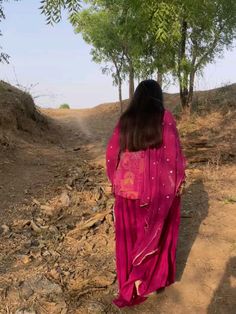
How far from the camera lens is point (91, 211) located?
253 inches

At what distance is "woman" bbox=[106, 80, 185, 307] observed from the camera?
151 inches

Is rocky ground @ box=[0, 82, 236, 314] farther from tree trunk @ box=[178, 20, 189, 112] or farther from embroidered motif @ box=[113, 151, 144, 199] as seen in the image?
tree trunk @ box=[178, 20, 189, 112]

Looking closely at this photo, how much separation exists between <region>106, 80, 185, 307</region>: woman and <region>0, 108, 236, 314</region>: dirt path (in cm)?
31

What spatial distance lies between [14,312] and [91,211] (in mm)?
2537

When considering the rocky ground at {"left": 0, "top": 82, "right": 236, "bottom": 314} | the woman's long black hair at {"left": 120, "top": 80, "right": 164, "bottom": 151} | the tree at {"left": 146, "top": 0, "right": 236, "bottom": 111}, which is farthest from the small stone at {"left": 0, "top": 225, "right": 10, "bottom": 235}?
the tree at {"left": 146, "top": 0, "right": 236, "bottom": 111}

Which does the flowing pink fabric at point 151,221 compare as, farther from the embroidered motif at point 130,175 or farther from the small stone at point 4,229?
the small stone at point 4,229

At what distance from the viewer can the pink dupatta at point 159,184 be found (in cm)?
388

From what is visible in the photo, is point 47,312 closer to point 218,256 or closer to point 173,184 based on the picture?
point 173,184

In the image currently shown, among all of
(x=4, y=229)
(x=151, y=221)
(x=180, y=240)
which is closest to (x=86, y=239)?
(x=180, y=240)

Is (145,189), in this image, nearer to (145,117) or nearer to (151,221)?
(151,221)

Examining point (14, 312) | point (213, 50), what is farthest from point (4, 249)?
point (213, 50)

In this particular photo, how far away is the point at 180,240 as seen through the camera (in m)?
5.18

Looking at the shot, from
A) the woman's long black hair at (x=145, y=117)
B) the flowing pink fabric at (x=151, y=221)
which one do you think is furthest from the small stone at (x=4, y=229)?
the woman's long black hair at (x=145, y=117)

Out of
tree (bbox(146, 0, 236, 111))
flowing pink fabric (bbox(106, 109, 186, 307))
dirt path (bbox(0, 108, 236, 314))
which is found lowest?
dirt path (bbox(0, 108, 236, 314))
